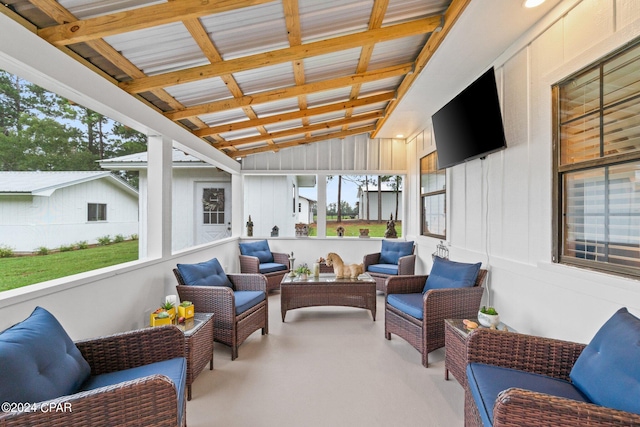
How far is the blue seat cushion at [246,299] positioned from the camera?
2.90m

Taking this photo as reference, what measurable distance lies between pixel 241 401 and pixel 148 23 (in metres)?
2.71

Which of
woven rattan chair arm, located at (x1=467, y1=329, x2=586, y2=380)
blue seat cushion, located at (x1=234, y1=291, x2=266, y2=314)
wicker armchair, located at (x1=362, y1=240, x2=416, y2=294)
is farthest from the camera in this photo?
wicker armchair, located at (x1=362, y1=240, x2=416, y2=294)

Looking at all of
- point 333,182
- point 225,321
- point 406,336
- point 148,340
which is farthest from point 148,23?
point 333,182

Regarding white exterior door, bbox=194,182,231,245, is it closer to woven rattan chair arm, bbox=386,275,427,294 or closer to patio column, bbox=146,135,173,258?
patio column, bbox=146,135,173,258

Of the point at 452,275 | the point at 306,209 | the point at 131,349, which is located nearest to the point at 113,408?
the point at 131,349

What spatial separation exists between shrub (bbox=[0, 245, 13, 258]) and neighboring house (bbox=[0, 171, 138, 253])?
0.02 meters

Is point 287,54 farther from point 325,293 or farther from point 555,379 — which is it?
point 555,379

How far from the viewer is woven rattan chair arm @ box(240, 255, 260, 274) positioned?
4.89 m

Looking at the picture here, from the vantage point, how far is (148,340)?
1749mm

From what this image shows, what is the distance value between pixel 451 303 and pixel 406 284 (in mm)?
623

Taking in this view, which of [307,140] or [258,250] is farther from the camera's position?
[307,140]

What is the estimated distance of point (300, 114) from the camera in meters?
4.30

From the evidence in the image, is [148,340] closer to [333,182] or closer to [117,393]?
[117,393]

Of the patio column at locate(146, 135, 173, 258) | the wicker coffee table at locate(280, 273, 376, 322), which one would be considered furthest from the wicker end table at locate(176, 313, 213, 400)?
the wicker coffee table at locate(280, 273, 376, 322)
